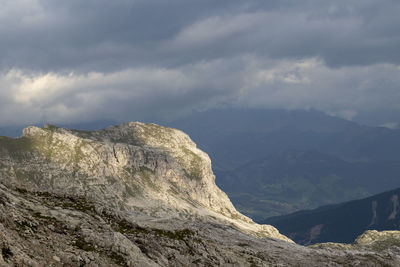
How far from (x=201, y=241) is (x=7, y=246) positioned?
4485cm

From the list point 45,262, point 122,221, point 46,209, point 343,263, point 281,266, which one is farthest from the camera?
point 343,263

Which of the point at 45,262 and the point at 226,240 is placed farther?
the point at 226,240

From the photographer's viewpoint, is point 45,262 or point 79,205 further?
point 79,205

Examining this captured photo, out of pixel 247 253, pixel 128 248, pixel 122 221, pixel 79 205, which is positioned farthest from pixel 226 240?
pixel 128 248

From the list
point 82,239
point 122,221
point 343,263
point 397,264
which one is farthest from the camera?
point 397,264

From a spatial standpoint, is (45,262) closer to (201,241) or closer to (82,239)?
(82,239)

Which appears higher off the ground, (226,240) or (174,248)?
(226,240)

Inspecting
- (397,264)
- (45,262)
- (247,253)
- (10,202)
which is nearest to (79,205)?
(10,202)

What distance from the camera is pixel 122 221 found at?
3123 inches

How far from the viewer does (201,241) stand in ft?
272

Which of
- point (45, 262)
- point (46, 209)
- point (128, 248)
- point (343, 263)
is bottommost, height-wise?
point (45, 262)

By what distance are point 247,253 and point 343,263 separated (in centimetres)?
3162

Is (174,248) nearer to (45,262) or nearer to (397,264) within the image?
(45,262)

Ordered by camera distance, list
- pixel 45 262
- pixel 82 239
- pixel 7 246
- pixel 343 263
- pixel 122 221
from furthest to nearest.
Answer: pixel 343 263 → pixel 122 221 → pixel 82 239 → pixel 45 262 → pixel 7 246
